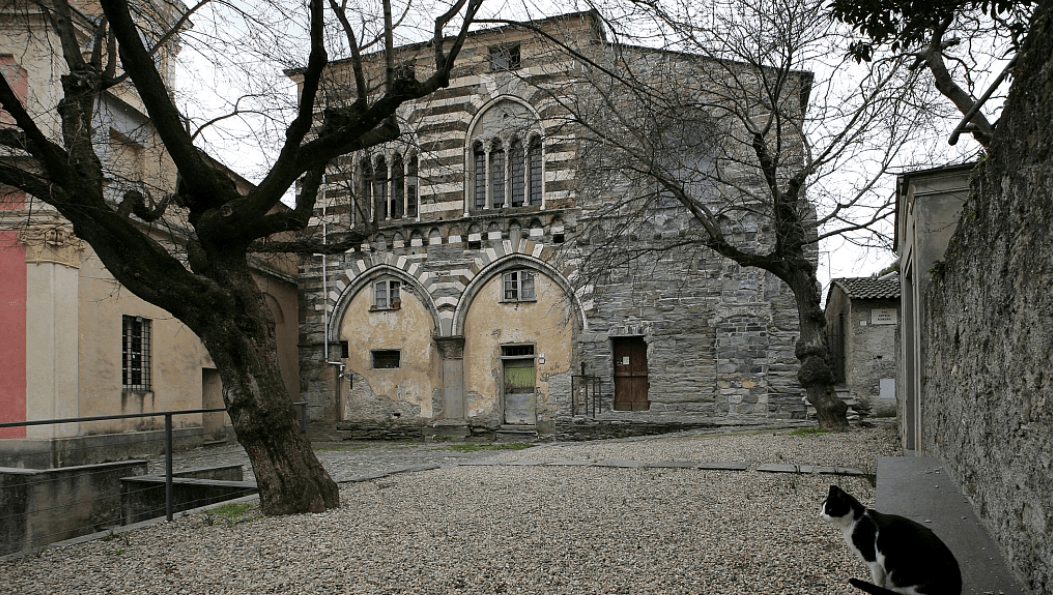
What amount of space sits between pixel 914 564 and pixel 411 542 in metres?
3.57

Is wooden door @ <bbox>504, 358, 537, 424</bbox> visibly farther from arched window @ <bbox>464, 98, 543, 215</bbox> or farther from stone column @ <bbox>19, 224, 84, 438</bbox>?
stone column @ <bbox>19, 224, 84, 438</bbox>

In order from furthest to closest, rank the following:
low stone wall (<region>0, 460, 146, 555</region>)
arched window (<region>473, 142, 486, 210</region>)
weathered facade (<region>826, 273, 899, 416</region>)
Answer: arched window (<region>473, 142, 486, 210</region>)
weathered facade (<region>826, 273, 899, 416</region>)
low stone wall (<region>0, 460, 146, 555</region>)

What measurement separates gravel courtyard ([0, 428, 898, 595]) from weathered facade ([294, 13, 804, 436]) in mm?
10234

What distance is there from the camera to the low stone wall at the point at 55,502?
9.16 metres

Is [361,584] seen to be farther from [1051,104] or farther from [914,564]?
Result: [1051,104]

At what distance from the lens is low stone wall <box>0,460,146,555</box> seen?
9164 millimetres

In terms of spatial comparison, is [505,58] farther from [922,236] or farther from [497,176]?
[497,176]

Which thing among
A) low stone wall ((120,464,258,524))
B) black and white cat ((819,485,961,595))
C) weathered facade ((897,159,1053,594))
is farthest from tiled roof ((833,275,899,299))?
black and white cat ((819,485,961,595))

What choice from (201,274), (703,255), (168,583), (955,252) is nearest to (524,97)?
(703,255)

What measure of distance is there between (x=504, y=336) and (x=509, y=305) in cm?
88

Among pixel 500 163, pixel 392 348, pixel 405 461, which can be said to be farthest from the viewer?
pixel 392 348

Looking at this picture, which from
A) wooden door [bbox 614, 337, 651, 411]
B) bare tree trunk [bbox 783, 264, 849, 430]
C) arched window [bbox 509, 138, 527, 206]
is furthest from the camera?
arched window [bbox 509, 138, 527, 206]

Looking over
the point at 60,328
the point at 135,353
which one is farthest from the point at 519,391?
the point at 60,328

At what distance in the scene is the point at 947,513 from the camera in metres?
4.58
